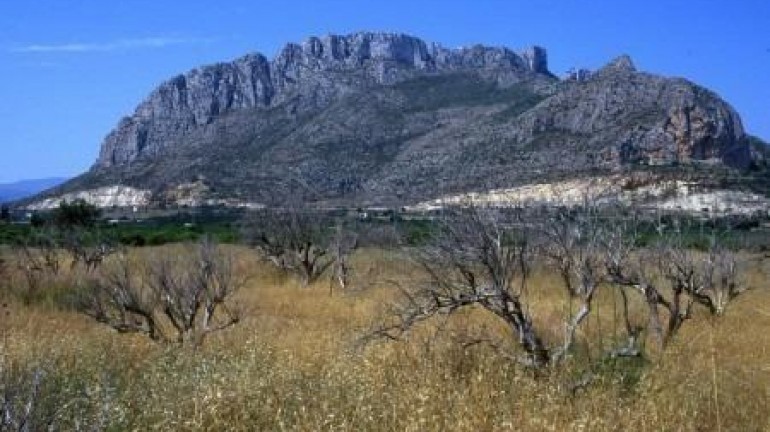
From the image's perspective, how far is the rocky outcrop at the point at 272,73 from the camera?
127m

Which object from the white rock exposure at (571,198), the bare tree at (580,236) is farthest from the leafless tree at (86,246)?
the bare tree at (580,236)

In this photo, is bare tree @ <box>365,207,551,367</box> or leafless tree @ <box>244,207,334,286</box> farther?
leafless tree @ <box>244,207,334,286</box>

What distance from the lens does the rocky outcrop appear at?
126562 millimetres

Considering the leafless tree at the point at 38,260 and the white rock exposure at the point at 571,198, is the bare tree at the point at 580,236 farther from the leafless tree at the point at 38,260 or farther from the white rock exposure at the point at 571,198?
the leafless tree at the point at 38,260

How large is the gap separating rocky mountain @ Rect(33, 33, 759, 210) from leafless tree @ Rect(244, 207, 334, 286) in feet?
5.34

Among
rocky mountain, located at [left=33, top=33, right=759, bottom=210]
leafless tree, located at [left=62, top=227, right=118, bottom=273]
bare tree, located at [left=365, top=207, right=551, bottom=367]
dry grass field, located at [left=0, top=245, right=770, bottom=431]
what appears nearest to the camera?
dry grass field, located at [left=0, top=245, right=770, bottom=431]

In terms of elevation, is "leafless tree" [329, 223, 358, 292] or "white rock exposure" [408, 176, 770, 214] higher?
"white rock exposure" [408, 176, 770, 214]

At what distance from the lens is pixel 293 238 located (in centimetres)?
2831

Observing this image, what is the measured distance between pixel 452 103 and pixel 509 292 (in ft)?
310

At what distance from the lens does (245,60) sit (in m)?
148

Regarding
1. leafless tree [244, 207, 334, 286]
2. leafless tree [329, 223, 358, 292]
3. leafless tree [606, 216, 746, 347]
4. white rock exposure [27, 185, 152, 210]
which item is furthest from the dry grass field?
white rock exposure [27, 185, 152, 210]

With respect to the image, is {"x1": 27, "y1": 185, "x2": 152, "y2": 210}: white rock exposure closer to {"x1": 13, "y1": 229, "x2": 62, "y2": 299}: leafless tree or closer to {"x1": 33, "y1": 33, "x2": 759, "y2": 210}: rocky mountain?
{"x1": 33, "y1": 33, "x2": 759, "y2": 210}: rocky mountain

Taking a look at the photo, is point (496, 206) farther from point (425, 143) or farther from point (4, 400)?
→ point (425, 143)

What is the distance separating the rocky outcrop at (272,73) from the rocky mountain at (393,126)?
1.22ft
